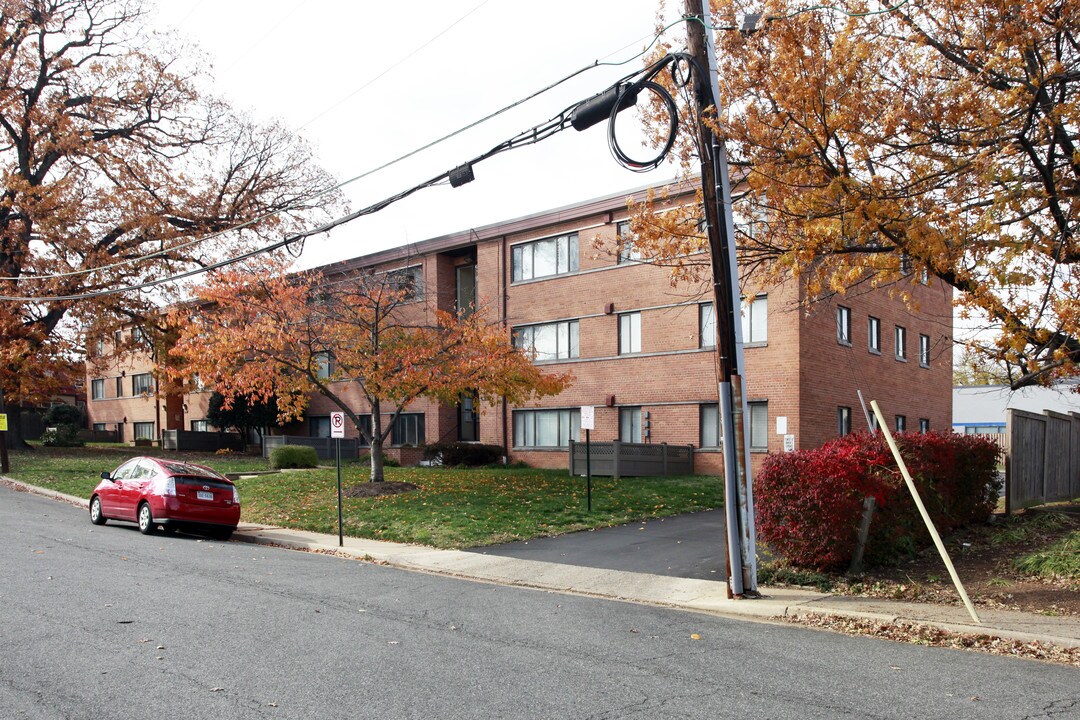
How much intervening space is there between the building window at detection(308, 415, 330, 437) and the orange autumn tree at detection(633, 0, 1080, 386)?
1343 inches

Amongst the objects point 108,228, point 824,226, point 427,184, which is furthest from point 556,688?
point 108,228

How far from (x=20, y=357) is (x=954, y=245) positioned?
31216 millimetres

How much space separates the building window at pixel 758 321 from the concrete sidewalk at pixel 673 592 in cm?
1463

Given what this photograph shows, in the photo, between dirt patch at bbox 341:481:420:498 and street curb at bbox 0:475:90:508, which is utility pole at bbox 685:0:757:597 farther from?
street curb at bbox 0:475:90:508

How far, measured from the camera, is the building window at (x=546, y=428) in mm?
32219

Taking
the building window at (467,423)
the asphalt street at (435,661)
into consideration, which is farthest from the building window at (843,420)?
the asphalt street at (435,661)

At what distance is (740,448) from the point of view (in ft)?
35.3

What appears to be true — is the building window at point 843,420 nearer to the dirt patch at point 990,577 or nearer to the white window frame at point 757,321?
the white window frame at point 757,321

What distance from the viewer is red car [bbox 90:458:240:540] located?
1689cm

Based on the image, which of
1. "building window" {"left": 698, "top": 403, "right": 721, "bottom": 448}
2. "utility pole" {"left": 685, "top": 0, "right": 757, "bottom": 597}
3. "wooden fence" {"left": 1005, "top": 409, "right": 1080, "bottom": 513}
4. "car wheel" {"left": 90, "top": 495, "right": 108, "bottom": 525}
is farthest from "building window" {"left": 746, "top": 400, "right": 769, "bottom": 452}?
"car wheel" {"left": 90, "top": 495, "right": 108, "bottom": 525}

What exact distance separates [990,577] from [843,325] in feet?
62.0

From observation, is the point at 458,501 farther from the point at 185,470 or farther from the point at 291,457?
the point at 291,457

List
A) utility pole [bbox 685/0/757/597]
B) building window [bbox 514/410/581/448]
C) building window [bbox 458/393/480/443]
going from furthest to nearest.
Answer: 1. building window [bbox 458/393/480/443]
2. building window [bbox 514/410/581/448]
3. utility pole [bbox 685/0/757/597]

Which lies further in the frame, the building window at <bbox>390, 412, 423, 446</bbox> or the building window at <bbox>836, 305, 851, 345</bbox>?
the building window at <bbox>390, 412, 423, 446</bbox>
